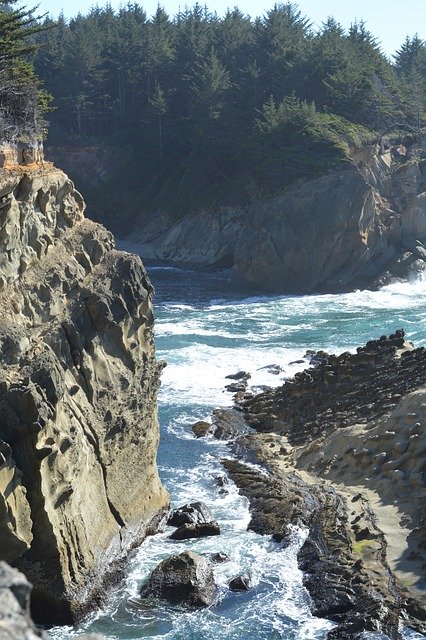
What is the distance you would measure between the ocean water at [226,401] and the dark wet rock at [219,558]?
0.57 ft

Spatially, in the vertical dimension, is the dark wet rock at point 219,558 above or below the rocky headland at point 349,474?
below

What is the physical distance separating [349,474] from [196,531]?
619 centimetres

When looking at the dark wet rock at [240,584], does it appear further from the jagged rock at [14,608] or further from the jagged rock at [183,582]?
the jagged rock at [14,608]

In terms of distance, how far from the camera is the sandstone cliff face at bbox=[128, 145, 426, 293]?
232 ft

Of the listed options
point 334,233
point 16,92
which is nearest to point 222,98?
point 334,233

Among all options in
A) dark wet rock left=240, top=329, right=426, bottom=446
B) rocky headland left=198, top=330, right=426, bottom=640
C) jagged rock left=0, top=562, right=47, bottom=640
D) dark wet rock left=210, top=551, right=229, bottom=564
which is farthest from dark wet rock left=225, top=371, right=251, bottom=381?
jagged rock left=0, top=562, right=47, bottom=640

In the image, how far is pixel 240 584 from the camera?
24266mm

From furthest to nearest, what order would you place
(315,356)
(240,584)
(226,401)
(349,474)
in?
(315,356)
(226,401)
(349,474)
(240,584)

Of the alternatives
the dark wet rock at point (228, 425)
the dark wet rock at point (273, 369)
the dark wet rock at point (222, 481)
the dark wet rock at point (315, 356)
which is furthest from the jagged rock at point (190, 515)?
the dark wet rock at point (315, 356)

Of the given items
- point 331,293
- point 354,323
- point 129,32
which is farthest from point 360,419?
point 129,32

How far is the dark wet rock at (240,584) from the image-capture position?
24.2m

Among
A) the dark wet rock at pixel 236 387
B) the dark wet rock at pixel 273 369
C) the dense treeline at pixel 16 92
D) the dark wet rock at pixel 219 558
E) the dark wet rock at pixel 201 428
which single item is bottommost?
the dark wet rock at pixel 219 558

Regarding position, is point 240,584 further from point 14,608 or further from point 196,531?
point 14,608

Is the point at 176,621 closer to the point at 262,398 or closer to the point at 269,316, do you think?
the point at 262,398
